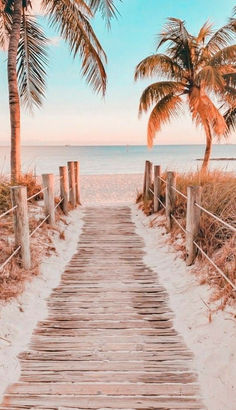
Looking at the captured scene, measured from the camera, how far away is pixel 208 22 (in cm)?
1156

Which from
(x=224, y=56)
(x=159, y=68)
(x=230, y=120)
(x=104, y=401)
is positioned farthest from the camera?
(x=230, y=120)

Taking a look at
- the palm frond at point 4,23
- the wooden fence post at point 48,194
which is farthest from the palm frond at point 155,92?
the wooden fence post at point 48,194

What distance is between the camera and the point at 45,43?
8.55m

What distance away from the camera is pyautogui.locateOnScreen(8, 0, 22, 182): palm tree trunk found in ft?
25.0

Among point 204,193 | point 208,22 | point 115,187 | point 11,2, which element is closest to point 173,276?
point 204,193

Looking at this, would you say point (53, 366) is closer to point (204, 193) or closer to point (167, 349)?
point (167, 349)

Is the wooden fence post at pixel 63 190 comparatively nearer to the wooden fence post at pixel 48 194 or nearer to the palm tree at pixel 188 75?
the wooden fence post at pixel 48 194

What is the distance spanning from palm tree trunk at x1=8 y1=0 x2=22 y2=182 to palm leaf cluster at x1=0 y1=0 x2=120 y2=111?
0.74 meters

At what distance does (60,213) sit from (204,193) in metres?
3.34

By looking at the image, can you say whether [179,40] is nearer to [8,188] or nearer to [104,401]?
[8,188]

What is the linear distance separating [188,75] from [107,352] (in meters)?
10.9

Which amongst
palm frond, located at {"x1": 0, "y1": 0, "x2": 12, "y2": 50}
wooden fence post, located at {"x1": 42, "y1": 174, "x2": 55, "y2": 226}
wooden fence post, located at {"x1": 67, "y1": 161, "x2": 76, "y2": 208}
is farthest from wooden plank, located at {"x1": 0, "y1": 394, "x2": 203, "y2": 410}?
palm frond, located at {"x1": 0, "y1": 0, "x2": 12, "y2": 50}

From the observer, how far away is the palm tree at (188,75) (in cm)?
1084

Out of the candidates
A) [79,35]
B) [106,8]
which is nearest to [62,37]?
[79,35]
